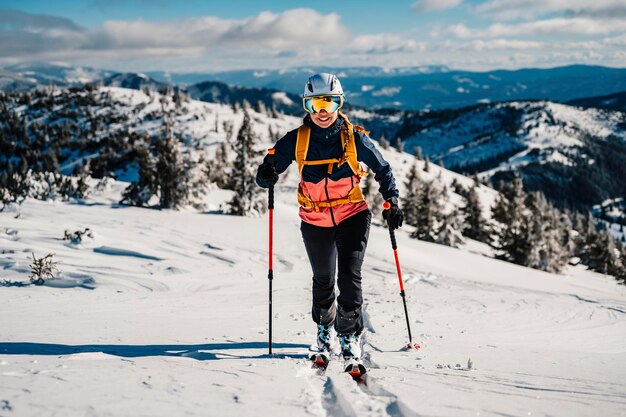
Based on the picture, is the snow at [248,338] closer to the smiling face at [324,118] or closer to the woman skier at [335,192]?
Answer: the woman skier at [335,192]

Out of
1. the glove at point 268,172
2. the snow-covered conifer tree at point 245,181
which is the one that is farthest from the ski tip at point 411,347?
the snow-covered conifer tree at point 245,181

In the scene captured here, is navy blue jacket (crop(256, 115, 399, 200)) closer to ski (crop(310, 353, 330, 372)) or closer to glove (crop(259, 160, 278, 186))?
glove (crop(259, 160, 278, 186))

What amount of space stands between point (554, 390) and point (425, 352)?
68.7 inches

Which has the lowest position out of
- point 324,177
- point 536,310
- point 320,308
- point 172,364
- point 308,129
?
point 536,310

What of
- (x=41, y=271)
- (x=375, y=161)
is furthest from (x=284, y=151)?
(x=41, y=271)

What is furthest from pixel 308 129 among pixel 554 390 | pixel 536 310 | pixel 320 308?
pixel 536 310

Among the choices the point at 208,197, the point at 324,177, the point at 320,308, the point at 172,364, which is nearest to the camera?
the point at 172,364

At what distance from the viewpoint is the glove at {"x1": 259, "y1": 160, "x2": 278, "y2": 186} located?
16.8ft

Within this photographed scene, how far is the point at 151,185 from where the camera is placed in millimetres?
21266

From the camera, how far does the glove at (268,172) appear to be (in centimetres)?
511

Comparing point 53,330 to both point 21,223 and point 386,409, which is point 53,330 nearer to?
point 386,409

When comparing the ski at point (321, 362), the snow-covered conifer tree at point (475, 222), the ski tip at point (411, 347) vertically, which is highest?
the ski at point (321, 362)

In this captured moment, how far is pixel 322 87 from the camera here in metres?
4.73

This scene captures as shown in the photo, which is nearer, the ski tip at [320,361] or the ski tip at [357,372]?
the ski tip at [357,372]
